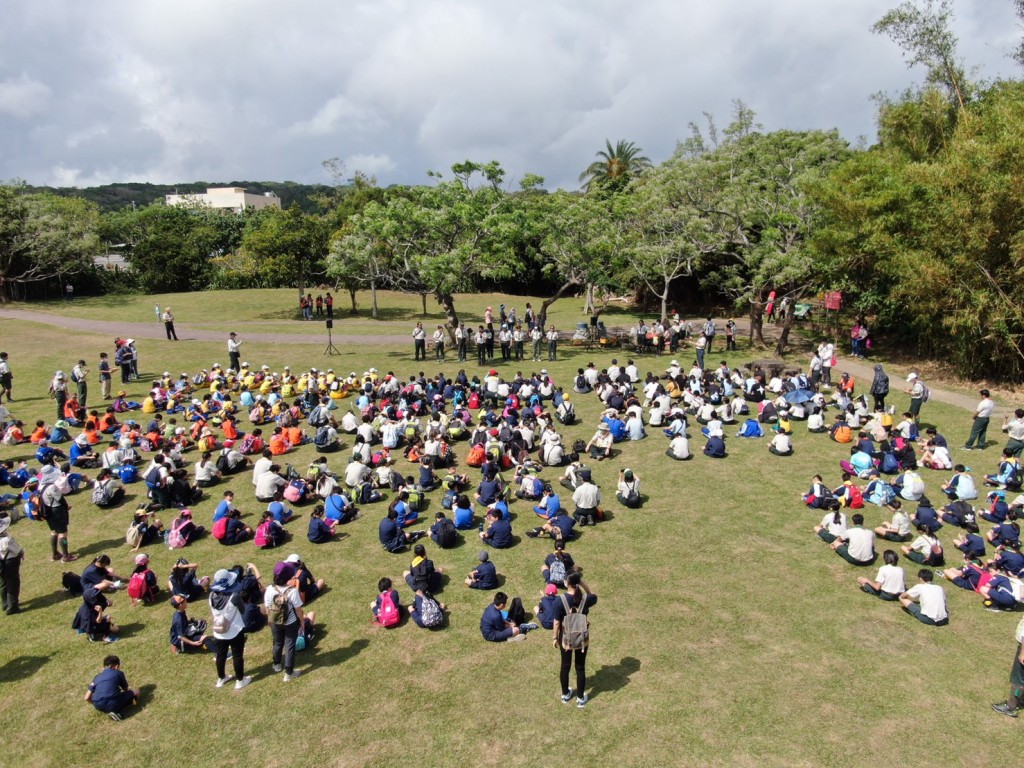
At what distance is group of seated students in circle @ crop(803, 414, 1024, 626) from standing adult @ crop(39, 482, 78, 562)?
48.9 ft

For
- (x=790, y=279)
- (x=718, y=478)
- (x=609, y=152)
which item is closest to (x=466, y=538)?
(x=718, y=478)

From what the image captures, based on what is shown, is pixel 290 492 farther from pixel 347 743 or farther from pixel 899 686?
pixel 899 686

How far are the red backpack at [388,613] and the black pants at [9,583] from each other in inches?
252

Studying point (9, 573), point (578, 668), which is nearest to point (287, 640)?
point (578, 668)

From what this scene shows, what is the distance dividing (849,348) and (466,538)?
1003 inches

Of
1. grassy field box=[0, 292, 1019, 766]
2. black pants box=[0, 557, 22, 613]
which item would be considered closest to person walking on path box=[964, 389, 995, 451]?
grassy field box=[0, 292, 1019, 766]

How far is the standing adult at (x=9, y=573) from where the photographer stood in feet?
36.1

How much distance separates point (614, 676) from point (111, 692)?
679 cm

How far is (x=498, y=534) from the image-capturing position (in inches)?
506

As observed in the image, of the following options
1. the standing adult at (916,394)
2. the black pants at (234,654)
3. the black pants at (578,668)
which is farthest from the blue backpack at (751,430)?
the black pants at (234,654)

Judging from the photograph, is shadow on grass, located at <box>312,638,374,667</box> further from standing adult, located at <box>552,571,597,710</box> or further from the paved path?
the paved path

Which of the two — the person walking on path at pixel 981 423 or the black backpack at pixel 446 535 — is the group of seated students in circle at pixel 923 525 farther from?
the black backpack at pixel 446 535

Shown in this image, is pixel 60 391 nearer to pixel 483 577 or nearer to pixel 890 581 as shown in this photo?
pixel 483 577

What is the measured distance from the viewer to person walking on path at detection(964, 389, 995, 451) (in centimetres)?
1694
